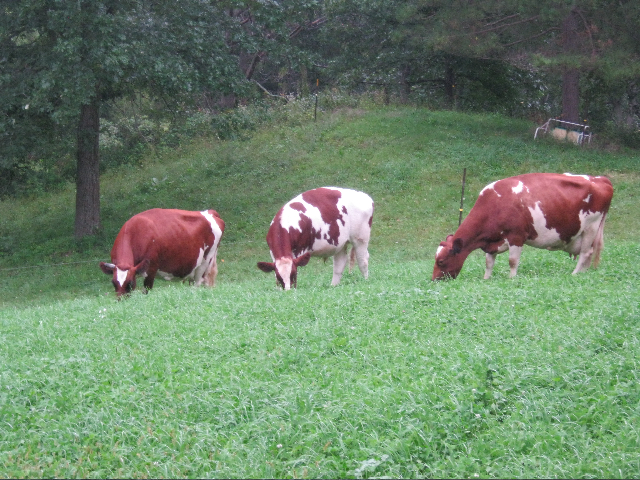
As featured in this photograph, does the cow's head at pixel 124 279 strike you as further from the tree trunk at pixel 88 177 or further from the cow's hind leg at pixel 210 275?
the tree trunk at pixel 88 177

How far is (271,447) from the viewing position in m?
5.14

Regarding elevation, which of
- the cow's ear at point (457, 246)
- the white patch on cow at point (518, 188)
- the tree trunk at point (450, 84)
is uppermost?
the tree trunk at point (450, 84)

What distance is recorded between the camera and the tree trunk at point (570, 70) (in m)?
26.8

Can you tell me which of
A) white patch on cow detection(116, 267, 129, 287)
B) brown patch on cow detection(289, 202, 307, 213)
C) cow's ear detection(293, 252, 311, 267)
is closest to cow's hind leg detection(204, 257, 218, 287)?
white patch on cow detection(116, 267, 129, 287)

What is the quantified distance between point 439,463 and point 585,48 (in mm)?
25295

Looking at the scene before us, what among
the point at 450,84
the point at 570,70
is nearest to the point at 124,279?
the point at 570,70

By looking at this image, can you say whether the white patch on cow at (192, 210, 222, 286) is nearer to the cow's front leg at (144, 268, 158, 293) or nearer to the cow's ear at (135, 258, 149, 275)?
the cow's front leg at (144, 268, 158, 293)

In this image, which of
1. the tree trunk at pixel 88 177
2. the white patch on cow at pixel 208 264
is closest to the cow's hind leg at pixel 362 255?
the white patch on cow at pixel 208 264

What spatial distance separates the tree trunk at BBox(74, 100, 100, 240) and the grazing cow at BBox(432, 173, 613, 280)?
13521mm

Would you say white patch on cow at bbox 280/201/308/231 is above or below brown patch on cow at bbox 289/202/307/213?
below

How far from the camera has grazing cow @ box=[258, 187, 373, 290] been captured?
41.5ft

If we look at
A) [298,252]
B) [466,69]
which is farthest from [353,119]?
[298,252]

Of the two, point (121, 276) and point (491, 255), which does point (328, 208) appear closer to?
point (491, 255)

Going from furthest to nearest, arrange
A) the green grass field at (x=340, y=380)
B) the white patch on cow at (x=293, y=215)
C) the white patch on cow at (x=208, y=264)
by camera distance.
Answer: the white patch on cow at (x=208, y=264) < the white patch on cow at (x=293, y=215) < the green grass field at (x=340, y=380)
